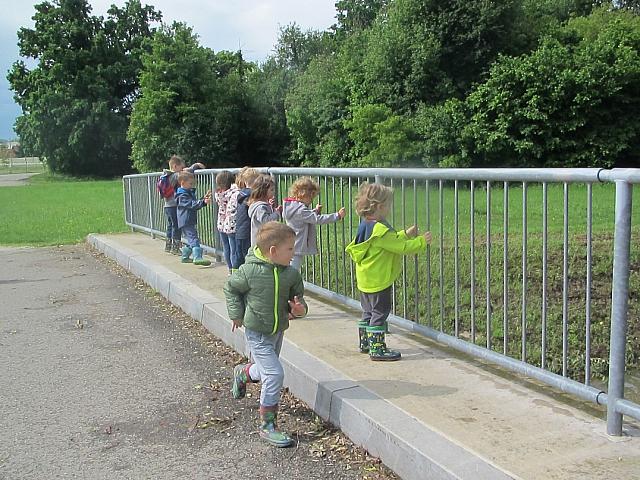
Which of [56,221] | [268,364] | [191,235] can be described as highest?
[191,235]

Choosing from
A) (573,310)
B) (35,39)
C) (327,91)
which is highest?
(35,39)

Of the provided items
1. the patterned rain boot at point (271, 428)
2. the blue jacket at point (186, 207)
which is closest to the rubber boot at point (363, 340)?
the patterned rain boot at point (271, 428)

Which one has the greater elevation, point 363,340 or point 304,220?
point 304,220

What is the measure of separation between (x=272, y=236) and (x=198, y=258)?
5.66 metres

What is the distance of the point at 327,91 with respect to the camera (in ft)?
115

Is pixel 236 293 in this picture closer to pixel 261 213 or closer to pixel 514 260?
pixel 261 213

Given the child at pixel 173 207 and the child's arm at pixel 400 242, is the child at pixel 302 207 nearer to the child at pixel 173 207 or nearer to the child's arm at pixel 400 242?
the child's arm at pixel 400 242

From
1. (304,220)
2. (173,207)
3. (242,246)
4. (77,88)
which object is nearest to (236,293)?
(304,220)

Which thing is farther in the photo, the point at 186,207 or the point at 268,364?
the point at 186,207

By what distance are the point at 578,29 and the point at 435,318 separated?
27.3 meters

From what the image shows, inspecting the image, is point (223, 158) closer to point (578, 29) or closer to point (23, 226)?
point (578, 29)

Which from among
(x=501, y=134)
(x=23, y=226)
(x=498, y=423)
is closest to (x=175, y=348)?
(x=498, y=423)

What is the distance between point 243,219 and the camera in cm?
699

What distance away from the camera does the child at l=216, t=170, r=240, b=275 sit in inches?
294
